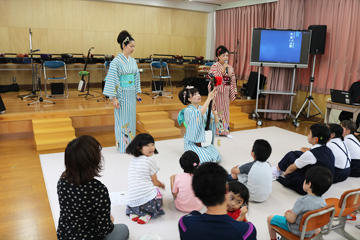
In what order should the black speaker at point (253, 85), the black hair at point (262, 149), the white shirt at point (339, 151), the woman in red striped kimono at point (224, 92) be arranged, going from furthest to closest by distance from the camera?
the black speaker at point (253, 85) < the woman in red striped kimono at point (224, 92) < the white shirt at point (339, 151) < the black hair at point (262, 149)

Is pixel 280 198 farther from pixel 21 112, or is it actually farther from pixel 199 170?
pixel 21 112

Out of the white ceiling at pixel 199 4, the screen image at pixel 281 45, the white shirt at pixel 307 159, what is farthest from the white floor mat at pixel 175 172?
the white ceiling at pixel 199 4

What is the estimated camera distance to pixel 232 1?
829cm

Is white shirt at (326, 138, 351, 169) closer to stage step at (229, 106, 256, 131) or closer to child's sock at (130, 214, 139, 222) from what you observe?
child's sock at (130, 214, 139, 222)

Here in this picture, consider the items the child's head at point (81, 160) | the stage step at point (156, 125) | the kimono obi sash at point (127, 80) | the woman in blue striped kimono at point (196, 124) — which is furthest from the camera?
the stage step at point (156, 125)

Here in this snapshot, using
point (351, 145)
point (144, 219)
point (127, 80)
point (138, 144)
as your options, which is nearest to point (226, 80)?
point (127, 80)

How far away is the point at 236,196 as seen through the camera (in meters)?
2.05

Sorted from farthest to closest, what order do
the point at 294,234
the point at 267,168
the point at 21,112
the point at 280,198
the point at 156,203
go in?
the point at 21,112 → the point at 280,198 → the point at 267,168 → the point at 156,203 → the point at 294,234

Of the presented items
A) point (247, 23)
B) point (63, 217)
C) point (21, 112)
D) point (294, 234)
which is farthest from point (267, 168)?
point (247, 23)

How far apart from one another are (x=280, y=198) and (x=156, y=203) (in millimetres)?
1267

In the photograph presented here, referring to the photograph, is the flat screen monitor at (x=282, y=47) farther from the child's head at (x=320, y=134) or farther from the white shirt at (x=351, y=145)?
the child's head at (x=320, y=134)

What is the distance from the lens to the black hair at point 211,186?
1.23 meters

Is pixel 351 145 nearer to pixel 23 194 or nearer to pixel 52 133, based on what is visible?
pixel 23 194

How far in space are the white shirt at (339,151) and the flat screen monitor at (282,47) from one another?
3231mm
